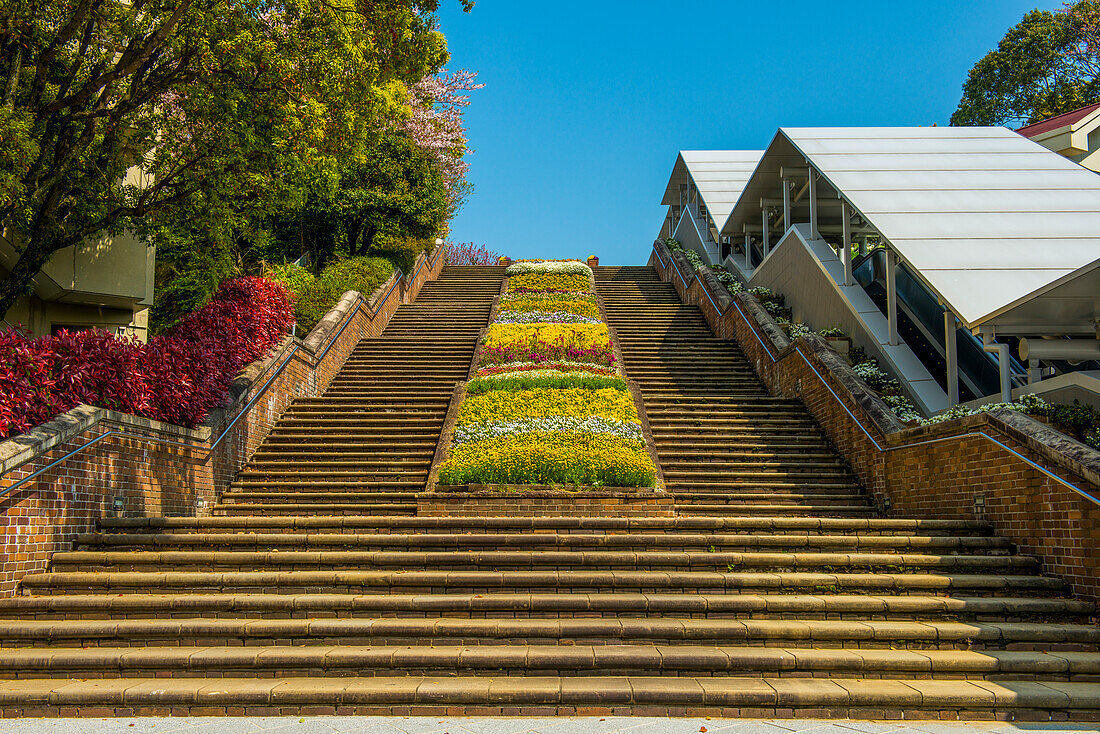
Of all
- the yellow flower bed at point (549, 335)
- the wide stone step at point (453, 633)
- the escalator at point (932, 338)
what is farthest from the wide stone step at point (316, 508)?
the escalator at point (932, 338)

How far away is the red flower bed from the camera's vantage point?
6.74 m

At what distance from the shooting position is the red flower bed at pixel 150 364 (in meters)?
6.74

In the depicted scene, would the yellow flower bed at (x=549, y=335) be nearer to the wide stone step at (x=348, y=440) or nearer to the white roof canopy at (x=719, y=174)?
the wide stone step at (x=348, y=440)

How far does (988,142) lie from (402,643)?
14.4 meters

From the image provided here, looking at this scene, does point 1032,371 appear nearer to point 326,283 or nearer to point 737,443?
point 737,443

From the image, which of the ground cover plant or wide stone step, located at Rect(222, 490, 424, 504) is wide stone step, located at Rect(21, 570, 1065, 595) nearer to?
the ground cover plant

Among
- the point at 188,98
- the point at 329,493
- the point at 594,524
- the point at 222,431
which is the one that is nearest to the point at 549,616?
the point at 594,524

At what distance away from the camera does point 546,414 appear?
33.3ft

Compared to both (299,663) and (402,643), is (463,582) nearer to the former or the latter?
(402,643)

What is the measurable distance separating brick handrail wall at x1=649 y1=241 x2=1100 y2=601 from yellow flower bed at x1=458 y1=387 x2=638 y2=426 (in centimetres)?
298

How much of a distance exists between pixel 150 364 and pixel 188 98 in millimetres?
3457

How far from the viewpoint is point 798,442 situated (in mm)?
10352

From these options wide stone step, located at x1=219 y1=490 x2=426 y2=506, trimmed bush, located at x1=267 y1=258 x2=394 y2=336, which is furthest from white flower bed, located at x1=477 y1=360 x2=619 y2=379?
trimmed bush, located at x1=267 y1=258 x2=394 y2=336

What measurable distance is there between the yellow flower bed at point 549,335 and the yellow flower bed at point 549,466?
4.91 m
